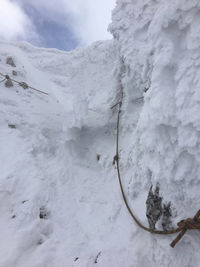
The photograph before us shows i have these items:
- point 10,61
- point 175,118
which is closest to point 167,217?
point 175,118

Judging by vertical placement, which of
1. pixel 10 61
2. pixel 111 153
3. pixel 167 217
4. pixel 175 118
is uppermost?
pixel 10 61

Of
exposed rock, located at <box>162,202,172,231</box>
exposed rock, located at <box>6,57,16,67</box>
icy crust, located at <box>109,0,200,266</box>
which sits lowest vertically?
exposed rock, located at <box>162,202,172,231</box>

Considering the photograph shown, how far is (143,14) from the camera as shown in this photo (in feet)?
11.4

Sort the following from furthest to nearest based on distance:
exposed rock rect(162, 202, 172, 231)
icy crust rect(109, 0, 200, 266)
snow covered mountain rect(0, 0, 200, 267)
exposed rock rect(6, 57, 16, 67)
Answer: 1. exposed rock rect(6, 57, 16, 67)
2. exposed rock rect(162, 202, 172, 231)
3. snow covered mountain rect(0, 0, 200, 267)
4. icy crust rect(109, 0, 200, 266)

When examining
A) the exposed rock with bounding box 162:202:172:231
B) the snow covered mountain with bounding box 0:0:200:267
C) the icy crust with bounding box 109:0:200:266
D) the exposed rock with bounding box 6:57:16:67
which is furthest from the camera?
the exposed rock with bounding box 6:57:16:67

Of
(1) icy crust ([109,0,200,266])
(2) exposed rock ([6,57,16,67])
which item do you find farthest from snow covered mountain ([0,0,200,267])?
(2) exposed rock ([6,57,16,67])

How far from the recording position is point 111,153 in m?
4.33

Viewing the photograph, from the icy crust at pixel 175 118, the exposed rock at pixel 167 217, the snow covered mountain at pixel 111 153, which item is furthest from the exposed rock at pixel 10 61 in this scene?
the exposed rock at pixel 167 217

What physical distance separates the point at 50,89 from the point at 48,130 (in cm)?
363

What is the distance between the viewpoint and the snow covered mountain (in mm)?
2207

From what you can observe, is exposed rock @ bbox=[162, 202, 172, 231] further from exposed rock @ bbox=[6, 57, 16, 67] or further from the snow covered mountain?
exposed rock @ bbox=[6, 57, 16, 67]

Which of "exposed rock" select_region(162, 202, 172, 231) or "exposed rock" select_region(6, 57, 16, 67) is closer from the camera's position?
"exposed rock" select_region(162, 202, 172, 231)

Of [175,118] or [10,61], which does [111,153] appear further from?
[10,61]

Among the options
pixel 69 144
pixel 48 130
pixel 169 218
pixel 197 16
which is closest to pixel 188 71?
pixel 197 16
